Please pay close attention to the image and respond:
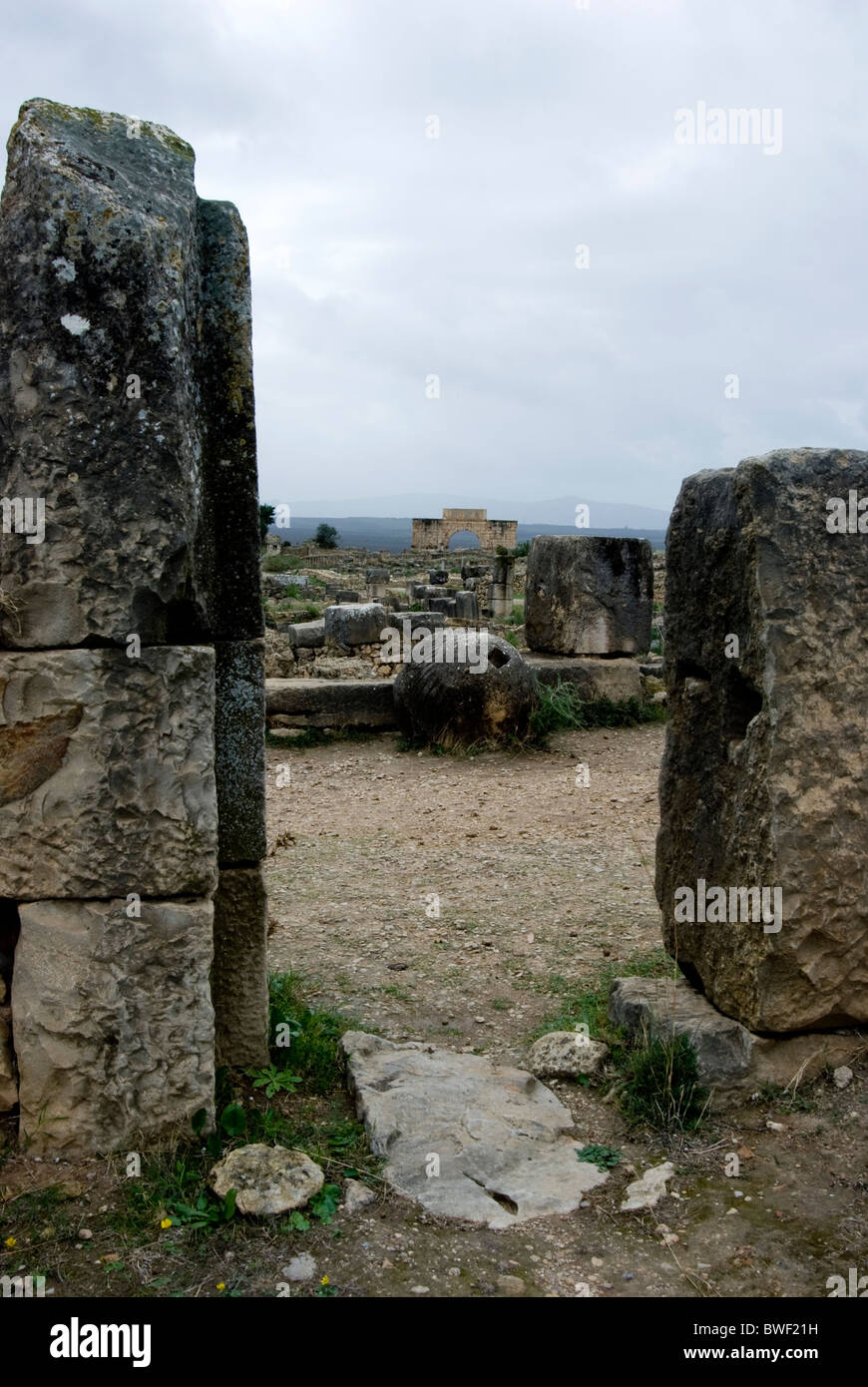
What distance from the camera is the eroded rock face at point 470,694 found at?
30.8 feet

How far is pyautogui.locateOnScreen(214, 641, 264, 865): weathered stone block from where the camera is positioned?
3.46m

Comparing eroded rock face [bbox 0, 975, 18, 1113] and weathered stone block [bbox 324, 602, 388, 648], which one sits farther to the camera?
weathered stone block [bbox 324, 602, 388, 648]

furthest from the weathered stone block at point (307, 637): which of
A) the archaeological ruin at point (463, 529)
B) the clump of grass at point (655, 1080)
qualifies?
the archaeological ruin at point (463, 529)

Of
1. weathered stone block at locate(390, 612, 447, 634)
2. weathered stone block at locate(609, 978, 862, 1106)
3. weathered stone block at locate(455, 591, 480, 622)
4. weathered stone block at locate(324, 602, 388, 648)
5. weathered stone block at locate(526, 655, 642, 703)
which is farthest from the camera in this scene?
weathered stone block at locate(455, 591, 480, 622)

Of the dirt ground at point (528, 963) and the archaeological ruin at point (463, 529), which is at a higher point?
the archaeological ruin at point (463, 529)

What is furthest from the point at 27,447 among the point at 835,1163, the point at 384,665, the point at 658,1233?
the point at 384,665

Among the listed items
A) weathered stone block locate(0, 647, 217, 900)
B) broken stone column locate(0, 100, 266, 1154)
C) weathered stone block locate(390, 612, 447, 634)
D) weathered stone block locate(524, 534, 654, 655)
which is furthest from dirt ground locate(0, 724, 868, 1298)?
weathered stone block locate(390, 612, 447, 634)

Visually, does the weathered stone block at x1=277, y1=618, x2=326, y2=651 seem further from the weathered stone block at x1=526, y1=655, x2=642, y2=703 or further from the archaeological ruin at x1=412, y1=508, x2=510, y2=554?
the archaeological ruin at x1=412, y1=508, x2=510, y2=554

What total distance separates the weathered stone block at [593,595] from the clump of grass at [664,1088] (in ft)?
25.6

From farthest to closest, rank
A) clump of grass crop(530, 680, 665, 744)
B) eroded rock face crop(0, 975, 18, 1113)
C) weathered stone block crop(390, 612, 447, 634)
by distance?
weathered stone block crop(390, 612, 447, 634) → clump of grass crop(530, 680, 665, 744) → eroded rock face crop(0, 975, 18, 1113)

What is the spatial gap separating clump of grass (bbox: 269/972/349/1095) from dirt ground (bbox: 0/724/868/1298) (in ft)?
0.52

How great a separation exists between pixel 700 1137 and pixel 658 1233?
0.50 metres

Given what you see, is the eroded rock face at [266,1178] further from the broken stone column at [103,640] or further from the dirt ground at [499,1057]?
the broken stone column at [103,640]

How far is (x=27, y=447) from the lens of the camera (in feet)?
9.26
